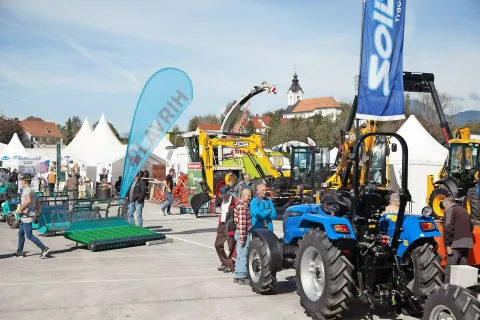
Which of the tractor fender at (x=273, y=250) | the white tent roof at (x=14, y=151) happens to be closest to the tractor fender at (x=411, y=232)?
the tractor fender at (x=273, y=250)

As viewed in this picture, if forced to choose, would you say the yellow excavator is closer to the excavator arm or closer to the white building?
the excavator arm

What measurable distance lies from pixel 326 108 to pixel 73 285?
14428cm

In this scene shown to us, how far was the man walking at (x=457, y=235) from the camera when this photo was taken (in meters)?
7.80

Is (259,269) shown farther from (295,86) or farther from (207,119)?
(295,86)

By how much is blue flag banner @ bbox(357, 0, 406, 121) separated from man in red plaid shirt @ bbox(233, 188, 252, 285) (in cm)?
229

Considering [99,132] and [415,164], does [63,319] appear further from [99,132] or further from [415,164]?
[99,132]

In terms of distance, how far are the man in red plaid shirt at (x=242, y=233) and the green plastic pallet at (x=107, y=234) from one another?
4.36 meters

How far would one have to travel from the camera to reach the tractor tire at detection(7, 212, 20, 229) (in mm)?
16250

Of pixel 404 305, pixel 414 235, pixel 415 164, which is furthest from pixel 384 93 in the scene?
pixel 415 164

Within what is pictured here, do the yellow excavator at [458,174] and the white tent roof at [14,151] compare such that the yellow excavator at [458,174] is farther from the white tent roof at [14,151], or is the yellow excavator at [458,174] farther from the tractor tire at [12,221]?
the white tent roof at [14,151]

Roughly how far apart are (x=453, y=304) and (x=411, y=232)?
195 centimetres

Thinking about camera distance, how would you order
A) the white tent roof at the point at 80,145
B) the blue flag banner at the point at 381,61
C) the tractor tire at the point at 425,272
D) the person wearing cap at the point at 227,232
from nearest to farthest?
the tractor tire at the point at 425,272 < the blue flag banner at the point at 381,61 < the person wearing cap at the point at 227,232 < the white tent roof at the point at 80,145

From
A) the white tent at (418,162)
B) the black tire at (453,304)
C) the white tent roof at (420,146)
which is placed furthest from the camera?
the white tent roof at (420,146)

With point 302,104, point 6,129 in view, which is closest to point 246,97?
point 6,129
